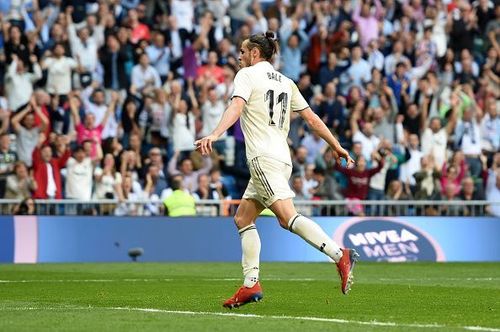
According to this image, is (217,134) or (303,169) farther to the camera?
(303,169)

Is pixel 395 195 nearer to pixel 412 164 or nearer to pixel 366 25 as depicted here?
pixel 412 164

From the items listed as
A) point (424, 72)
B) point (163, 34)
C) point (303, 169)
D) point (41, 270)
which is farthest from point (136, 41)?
point (41, 270)

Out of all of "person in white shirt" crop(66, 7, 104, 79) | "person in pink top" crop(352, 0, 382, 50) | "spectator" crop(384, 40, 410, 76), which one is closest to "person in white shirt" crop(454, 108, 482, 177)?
"spectator" crop(384, 40, 410, 76)

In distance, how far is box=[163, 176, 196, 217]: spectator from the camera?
23.7 meters

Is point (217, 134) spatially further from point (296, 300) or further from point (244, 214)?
point (296, 300)

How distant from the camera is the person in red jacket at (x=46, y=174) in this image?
23.7m

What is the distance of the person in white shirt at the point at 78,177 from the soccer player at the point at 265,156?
40.5 feet

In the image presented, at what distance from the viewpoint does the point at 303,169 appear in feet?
85.6

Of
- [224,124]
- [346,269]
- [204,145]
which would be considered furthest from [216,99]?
[204,145]

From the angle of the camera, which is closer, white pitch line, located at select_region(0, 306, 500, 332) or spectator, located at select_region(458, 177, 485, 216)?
white pitch line, located at select_region(0, 306, 500, 332)

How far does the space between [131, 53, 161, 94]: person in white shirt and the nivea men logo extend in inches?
212

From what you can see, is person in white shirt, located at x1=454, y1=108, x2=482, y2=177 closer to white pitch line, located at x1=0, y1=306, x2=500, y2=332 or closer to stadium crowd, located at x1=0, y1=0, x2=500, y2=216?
stadium crowd, located at x1=0, y1=0, x2=500, y2=216

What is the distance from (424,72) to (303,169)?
4.90m

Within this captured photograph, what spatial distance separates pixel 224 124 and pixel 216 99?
49.3 ft
